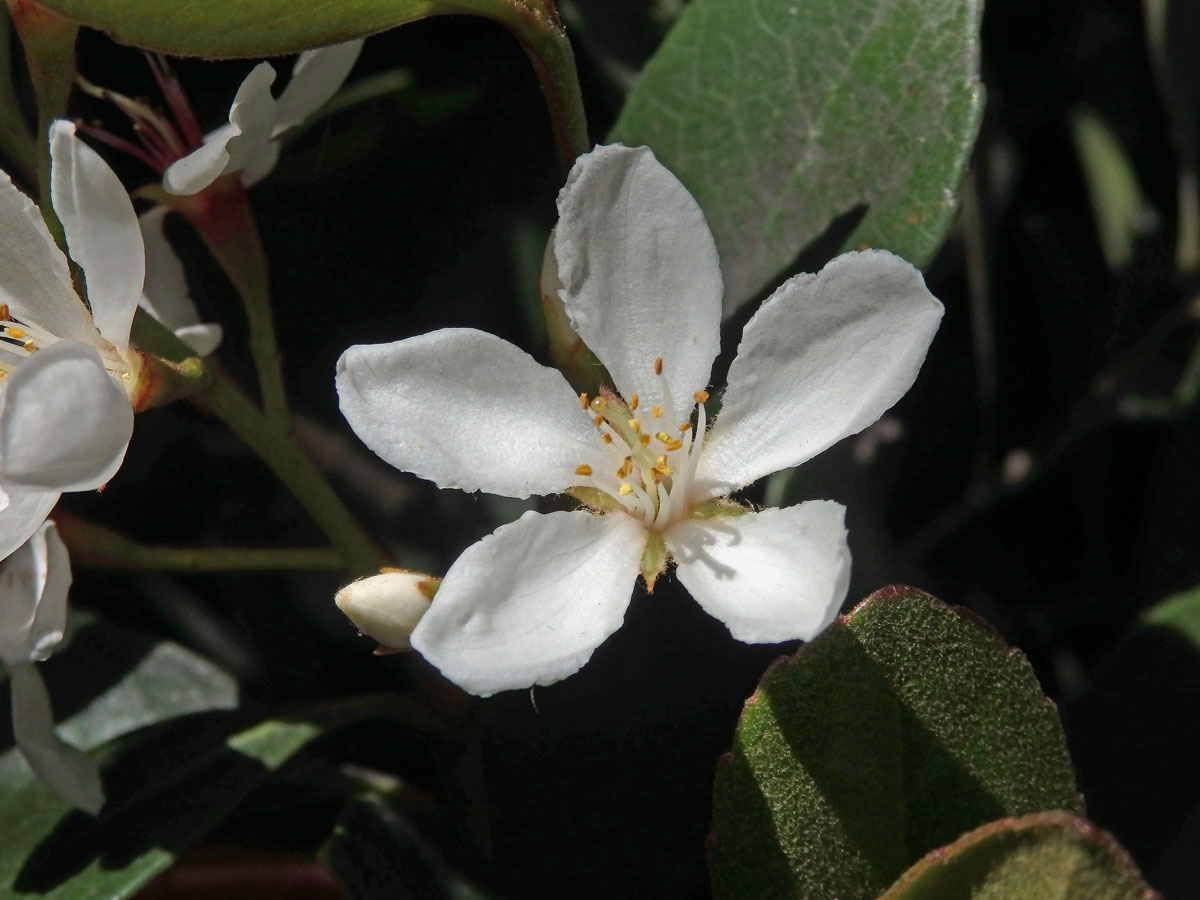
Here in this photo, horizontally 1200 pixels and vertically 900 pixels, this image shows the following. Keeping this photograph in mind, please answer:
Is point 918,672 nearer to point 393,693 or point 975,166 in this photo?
point 393,693

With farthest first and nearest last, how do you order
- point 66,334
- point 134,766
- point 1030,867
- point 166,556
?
point 134,766
point 166,556
point 66,334
point 1030,867

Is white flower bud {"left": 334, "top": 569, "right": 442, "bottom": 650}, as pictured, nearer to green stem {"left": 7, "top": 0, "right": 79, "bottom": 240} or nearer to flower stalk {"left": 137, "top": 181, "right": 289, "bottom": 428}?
flower stalk {"left": 137, "top": 181, "right": 289, "bottom": 428}

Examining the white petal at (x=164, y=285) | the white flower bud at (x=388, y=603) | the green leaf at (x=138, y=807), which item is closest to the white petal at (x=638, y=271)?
the white flower bud at (x=388, y=603)

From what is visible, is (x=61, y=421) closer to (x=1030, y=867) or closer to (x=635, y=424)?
(x=635, y=424)

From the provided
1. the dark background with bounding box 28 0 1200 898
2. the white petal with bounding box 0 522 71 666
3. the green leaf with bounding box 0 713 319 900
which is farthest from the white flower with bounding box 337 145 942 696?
the green leaf with bounding box 0 713 319 900

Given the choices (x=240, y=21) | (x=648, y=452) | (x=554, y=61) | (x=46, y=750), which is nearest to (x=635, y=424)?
(x=648, y=452)

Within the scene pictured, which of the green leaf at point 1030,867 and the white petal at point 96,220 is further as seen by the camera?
the white petal at point 96,220

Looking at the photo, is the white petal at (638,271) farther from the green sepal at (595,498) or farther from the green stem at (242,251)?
Answer: the green stem at (242,251)
